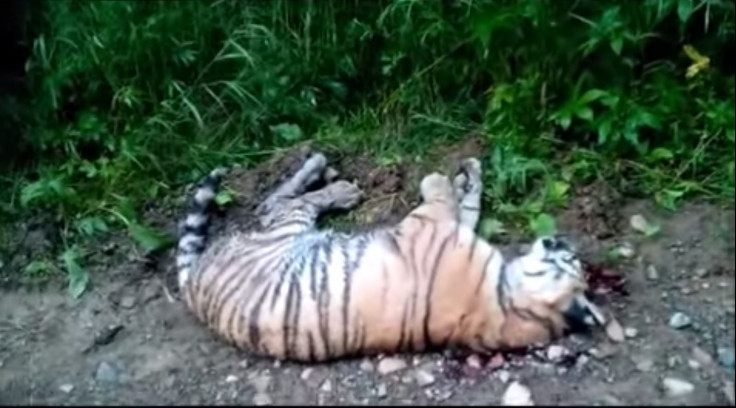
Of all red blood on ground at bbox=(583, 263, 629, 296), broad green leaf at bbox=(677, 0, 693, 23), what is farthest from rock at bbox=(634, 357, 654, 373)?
broad green leaf at bbox=(677, 0, 693, 23)

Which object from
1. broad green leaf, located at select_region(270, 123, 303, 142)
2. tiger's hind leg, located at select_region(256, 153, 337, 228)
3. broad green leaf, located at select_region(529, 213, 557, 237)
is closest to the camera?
broad green leaf, located at select_region(529, 213, 557, 237)

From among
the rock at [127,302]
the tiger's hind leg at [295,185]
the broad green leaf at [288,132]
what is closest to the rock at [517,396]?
the tiger's hind leg at [295,185]

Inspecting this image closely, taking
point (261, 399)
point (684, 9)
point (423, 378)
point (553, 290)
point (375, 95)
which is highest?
point (684, 9)

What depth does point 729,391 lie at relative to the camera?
3369 mm

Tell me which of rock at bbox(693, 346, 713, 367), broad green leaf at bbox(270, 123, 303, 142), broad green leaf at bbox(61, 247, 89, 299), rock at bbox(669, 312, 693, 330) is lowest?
broad green leaf at bbox(61, 247, 89, 299)

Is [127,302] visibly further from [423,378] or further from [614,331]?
[614,331]

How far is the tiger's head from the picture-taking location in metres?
3.51

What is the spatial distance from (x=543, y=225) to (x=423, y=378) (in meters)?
0.63

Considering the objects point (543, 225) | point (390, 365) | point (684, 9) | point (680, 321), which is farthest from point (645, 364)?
point (684, 9)

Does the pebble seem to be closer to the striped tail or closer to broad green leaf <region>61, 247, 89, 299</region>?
the striped tail

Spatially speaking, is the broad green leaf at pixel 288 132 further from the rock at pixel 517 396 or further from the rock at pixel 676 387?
the rock at pixel 676 387

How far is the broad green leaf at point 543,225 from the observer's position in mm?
3814

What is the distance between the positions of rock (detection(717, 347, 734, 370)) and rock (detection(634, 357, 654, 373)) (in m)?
0.18

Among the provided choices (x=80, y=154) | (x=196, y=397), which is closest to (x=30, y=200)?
(x=80, y=154)
